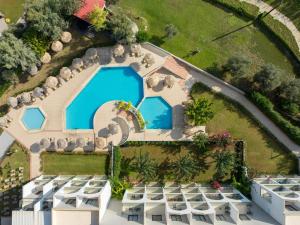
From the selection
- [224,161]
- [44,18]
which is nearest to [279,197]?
[224,161]

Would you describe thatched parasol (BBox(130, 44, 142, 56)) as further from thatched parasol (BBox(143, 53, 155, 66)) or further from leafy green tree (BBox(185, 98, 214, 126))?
leafy green tree (BBox(185, 98, 214, 126))

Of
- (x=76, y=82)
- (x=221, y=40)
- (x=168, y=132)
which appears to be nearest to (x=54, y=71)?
(x=76, y=82)

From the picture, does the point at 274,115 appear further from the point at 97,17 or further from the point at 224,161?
the point at 97,17

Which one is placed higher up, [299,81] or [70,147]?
[299,81]

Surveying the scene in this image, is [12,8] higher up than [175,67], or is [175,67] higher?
[12,8]

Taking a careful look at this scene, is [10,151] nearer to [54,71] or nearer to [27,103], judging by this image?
[27,103]

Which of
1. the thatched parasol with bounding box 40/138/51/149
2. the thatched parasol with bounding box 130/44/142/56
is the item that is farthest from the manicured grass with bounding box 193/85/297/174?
the thatched parasol with bounding box 40/138/51/149

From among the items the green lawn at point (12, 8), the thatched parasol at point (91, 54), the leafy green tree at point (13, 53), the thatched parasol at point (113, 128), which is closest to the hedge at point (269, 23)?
the thatched parasol at point (91, 54)
